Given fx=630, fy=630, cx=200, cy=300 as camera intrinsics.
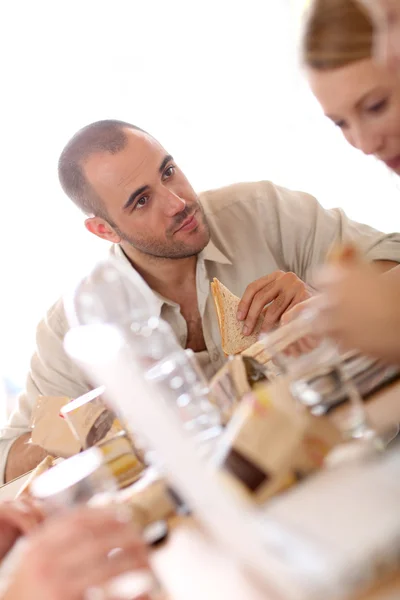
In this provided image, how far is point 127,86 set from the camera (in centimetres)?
261

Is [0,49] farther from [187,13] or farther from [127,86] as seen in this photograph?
[187,13]

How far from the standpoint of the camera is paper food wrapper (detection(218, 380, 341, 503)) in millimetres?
535

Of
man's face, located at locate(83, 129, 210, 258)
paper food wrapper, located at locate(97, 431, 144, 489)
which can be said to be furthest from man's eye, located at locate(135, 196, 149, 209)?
paper food wrapper, located at locate(97, 431, 144, 489)

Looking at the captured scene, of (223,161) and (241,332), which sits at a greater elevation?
(223,161)

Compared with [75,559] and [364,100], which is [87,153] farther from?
[75,559]

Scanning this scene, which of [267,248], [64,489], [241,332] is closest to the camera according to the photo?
[64,489]

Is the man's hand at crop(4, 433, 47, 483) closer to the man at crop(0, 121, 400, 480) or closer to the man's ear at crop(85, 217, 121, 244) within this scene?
the man at crop(0, 121, 400, 480)

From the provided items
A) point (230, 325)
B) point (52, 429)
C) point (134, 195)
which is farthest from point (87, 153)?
point (52, 429)

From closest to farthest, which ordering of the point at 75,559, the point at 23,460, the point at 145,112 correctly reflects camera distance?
the point at 75,559, the point at 23,460, the point at 145,112

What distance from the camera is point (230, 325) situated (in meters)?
1.24

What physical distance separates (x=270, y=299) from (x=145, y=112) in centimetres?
163

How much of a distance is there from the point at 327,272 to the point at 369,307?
46 mm

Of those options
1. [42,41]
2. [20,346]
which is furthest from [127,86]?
[20,346]

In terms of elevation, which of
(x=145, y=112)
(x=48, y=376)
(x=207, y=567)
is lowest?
(x=48, y=376)
